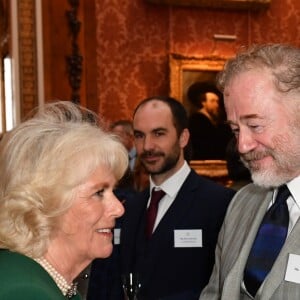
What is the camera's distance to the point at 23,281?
1536 mm

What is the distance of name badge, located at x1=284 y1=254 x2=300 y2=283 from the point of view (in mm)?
1996

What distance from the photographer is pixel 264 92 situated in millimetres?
2182

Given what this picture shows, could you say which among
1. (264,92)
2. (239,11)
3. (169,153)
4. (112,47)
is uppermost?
(239,11)

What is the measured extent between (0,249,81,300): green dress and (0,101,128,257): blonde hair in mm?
142

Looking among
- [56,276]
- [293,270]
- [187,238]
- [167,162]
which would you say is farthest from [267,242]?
[167,162]

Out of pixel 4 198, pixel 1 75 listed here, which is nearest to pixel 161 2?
pixel 1 75

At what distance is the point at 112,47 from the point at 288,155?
201 inches

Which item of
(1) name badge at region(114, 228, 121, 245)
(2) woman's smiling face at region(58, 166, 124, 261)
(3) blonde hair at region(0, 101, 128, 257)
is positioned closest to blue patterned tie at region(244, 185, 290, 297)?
(2) woman's smiling face at region(58, 166, 124, 261)

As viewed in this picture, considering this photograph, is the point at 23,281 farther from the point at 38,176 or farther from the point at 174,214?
the point at 174,214

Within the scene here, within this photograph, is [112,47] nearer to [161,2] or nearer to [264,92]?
[161,2]

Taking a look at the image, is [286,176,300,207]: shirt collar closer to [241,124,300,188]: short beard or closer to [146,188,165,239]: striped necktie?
[241,124,300,188]: short beard

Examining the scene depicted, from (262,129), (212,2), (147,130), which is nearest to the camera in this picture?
(262,129)

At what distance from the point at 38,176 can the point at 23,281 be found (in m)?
0.39

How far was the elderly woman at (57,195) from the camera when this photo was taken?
1.82 m
